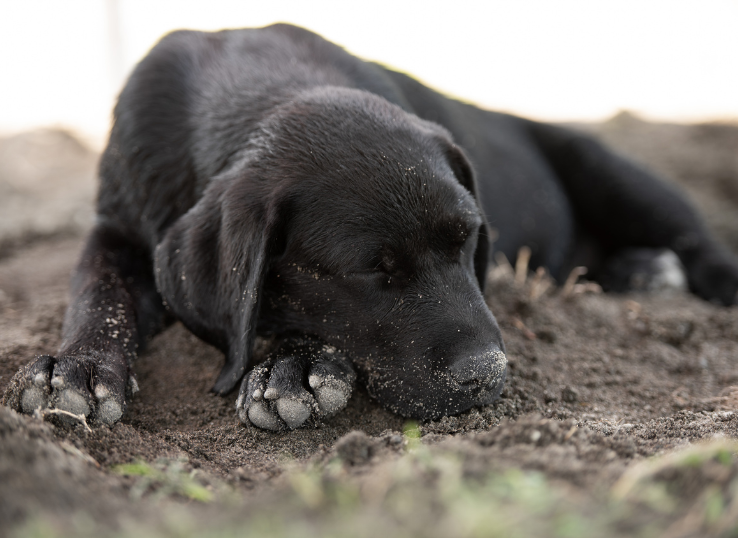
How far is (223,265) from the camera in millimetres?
2324

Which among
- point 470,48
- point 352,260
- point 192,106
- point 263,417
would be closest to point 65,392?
point 263,417

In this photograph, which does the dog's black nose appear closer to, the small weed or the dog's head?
the dog's head

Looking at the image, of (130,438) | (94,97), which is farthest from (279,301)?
(94,97)

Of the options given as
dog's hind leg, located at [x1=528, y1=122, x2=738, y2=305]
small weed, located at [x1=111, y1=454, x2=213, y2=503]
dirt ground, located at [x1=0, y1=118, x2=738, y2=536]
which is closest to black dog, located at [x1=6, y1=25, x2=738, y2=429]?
dirt ground, located at [x1=0, y1=118, x2=738, y2=536]

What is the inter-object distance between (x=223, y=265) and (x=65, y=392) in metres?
0.66

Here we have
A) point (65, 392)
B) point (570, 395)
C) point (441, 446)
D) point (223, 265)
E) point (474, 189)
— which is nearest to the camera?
point (441, 446)

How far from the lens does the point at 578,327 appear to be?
10.6 feet

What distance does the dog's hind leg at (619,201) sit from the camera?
4.73 m

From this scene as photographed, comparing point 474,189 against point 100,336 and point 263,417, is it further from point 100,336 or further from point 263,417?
point 100,336

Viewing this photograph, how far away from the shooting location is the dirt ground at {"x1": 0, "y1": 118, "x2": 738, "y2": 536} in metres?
1.17

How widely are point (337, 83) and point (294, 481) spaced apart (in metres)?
2.14

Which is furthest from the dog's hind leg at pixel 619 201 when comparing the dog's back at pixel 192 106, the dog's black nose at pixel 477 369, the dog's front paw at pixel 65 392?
the dog's front paw at pixel 65 392

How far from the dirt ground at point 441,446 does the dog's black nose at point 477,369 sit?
0.15 meters

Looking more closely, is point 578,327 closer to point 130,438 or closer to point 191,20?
point 130,438
